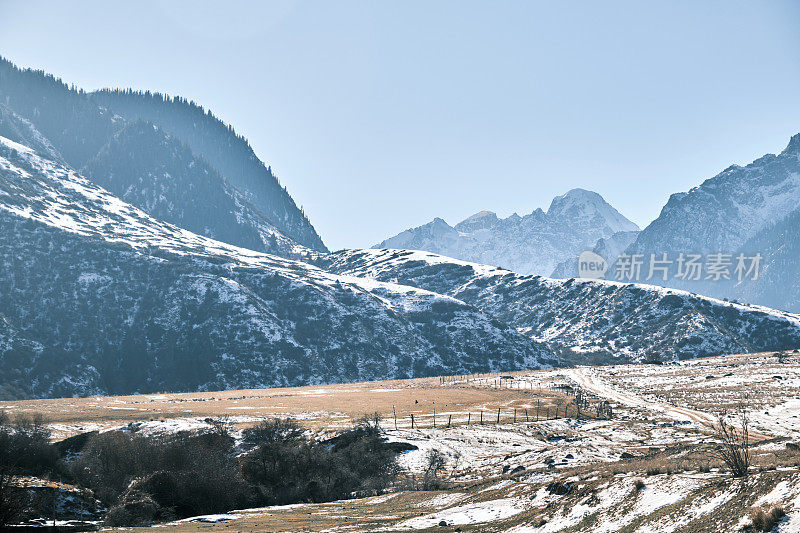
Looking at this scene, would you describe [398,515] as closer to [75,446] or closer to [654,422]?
[75,446]

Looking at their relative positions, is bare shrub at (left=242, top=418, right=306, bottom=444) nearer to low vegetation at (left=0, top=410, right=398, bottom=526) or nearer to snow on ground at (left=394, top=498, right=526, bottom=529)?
low vegetation at (left=0, top=410, right=398, bottom=526)

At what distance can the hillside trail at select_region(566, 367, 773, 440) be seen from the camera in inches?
3519

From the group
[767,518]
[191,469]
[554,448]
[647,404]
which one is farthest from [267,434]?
[647,404]

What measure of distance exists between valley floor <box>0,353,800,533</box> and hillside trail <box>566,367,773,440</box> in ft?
1.13

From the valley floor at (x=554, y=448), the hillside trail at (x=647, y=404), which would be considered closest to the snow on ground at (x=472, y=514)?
the valley floor at (x=554, y=448)

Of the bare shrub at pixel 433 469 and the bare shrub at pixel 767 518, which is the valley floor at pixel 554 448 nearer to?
the bare shrub at pixel 767 518

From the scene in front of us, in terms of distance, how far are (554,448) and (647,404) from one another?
64.1 m

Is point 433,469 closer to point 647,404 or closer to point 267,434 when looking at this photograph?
point 267,434

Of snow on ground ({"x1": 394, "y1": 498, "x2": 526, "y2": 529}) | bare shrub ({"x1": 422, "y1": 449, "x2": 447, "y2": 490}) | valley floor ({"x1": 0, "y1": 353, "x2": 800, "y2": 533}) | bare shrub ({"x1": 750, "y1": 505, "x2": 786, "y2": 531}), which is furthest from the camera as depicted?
bare shrub ({"x1": 422, "y1": 449, "x2": 447, "y2": 490})

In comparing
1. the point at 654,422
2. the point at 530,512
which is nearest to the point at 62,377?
the point at 654,422

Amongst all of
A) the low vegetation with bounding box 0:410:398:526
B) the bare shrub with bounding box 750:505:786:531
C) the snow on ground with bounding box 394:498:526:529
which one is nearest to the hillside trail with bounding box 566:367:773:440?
the low vegetation with bounding box 0:410:398:526

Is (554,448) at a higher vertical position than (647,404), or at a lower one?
higher

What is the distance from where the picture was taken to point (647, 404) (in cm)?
12231

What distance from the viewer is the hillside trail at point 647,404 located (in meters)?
89.4
